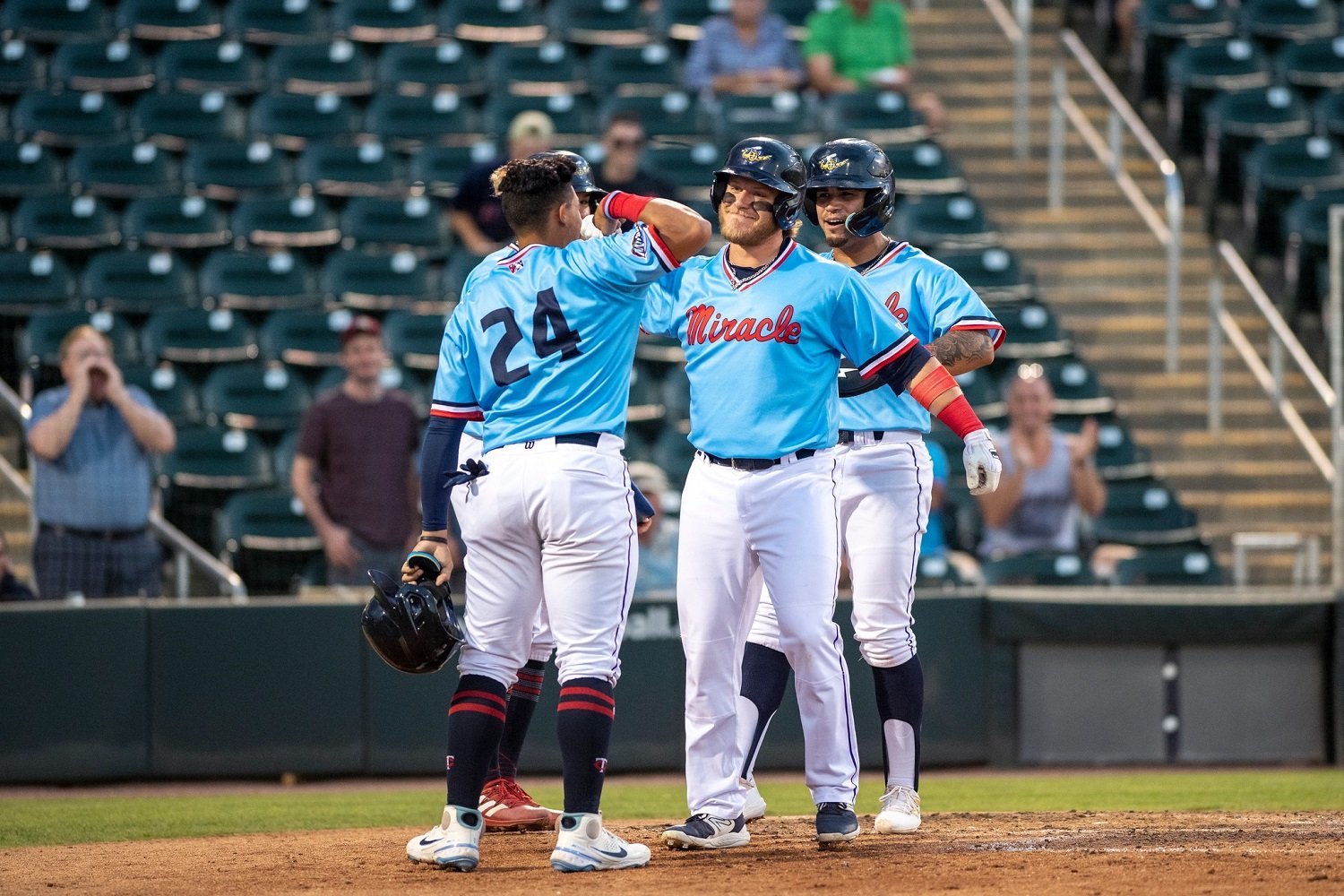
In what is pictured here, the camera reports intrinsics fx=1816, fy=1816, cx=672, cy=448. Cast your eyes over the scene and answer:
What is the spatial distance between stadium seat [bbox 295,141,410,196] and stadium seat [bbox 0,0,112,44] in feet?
7.48

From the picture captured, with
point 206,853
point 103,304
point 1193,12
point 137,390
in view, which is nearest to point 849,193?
point 206,853

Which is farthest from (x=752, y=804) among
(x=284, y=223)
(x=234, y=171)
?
(x=234, y=171)

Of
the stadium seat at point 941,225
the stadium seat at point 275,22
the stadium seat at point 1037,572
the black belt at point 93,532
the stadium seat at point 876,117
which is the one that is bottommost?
the stadium seat at point 1037,572

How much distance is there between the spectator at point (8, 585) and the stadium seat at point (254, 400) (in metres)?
1.55

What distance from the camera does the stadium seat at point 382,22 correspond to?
12.7 metres

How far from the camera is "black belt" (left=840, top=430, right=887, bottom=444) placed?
220 inches

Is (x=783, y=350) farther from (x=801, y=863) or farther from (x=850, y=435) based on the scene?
(x=801, y=863)

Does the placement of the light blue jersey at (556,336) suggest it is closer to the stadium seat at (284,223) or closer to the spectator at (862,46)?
the stadium seat at (284,223)

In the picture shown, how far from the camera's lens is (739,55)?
1234 cm

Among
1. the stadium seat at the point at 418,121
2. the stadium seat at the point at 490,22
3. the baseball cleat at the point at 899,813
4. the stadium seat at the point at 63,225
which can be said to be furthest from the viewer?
the stadium seat at the point at 490,22

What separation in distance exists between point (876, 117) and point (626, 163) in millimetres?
2604

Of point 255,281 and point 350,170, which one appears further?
point 350,170

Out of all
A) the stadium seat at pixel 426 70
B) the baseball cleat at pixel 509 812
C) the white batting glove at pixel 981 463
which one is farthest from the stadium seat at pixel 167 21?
the white batting glove at pixel 981 463

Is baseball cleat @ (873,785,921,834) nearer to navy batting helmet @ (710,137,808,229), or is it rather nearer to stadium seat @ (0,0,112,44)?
navy batting helmet @ (710,137,808,229)
